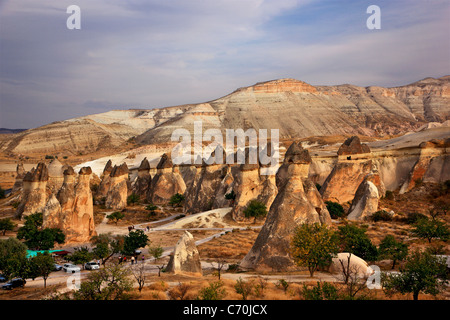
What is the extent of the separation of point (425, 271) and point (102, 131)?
140194 millimetres

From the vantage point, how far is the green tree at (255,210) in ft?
109

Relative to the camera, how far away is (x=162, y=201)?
51.0 meters

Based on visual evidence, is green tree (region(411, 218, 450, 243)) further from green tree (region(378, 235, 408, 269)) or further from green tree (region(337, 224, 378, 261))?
green tree (region(337, 224, 378, 261))

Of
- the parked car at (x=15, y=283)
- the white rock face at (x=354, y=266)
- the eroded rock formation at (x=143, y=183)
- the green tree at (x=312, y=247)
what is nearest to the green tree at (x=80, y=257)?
the parked car at (x=15, y=283)

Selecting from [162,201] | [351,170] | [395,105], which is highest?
[395,105]

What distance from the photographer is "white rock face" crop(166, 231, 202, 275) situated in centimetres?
1691

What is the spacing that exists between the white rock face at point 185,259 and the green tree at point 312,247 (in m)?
4.68

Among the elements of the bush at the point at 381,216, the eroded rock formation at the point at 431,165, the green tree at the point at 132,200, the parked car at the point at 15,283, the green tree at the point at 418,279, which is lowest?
the green tree at the point at 132,200

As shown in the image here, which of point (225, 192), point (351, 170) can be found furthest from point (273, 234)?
point (351, 170)

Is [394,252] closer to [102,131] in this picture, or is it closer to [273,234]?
[273,234]

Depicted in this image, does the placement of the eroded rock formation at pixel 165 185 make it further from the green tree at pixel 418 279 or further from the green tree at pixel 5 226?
Answer: the green tree at pixel 418 279
